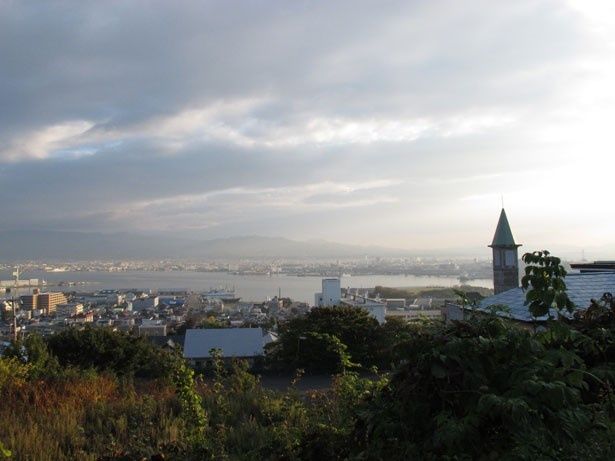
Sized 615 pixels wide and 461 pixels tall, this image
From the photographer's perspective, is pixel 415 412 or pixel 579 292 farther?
pixel 579 292

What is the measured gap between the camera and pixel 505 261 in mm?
28000

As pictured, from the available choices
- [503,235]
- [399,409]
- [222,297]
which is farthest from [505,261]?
[222,297]

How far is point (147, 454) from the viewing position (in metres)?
3.53

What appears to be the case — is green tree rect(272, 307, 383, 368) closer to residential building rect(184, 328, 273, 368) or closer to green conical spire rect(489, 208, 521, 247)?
residential building rect(184, 328, 273, 368)

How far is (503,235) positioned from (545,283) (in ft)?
87.9

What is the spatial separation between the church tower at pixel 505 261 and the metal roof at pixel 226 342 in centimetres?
1375

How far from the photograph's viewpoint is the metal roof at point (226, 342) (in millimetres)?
17031

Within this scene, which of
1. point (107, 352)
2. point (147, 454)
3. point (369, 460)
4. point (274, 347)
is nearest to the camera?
point (369, 460)

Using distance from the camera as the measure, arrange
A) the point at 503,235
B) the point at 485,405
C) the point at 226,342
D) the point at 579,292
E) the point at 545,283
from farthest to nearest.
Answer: the point at 503,235, the point at 226,342, the point at 579,292, the point at 545,283, the point at 485,405

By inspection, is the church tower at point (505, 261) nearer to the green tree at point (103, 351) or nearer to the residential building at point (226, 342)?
the residential building at point (226, 342)

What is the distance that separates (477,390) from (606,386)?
3.31ft

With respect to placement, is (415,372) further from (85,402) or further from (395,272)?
(395,272)

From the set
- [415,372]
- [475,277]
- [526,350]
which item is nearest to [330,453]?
[415,372]

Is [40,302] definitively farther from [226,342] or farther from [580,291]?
[580,291]
